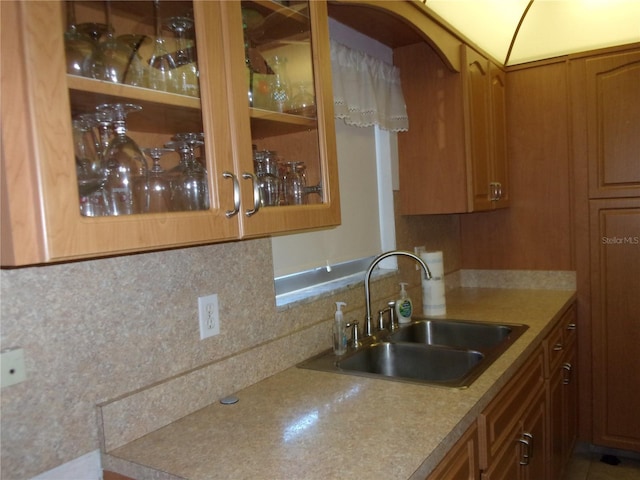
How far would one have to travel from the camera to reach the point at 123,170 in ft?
2.95

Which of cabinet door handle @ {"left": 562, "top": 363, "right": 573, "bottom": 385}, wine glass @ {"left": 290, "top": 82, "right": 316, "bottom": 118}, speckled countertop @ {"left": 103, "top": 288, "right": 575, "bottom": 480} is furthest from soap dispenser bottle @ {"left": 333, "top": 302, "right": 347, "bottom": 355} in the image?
cabinet door handle @ {"left": 562, "top": 363, "right": 573, "bottom": 385}

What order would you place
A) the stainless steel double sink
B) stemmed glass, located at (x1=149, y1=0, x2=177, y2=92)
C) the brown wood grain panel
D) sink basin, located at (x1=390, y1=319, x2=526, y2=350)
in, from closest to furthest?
stemmed glass, located at (x1=149, y1=0, x2=177, y2=92), the stainless steel double sink, sink basin, located at (x1=390, y1=319, x2=526, y2=350), the brown wood grain panel

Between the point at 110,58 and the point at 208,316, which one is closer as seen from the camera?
the point at 110,58

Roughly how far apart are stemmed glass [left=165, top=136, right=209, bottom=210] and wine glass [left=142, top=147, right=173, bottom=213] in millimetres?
14

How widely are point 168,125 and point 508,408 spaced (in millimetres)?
1247

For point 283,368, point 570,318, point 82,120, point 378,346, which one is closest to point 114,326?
point 82,120

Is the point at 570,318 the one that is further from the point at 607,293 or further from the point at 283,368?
the point at 283,368

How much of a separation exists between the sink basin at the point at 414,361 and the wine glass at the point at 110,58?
1.10m

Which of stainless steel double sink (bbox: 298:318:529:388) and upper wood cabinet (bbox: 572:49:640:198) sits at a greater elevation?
upper wood cabinet (bbox: 572:49:640:198)

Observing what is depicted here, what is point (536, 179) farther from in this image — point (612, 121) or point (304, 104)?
point (304, 104)

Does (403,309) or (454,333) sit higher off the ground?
(403,309)

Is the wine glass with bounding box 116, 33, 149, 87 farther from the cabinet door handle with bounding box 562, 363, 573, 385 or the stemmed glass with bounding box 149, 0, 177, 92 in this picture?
the cabinet door handle with bounding box 562, 363, 573, 385

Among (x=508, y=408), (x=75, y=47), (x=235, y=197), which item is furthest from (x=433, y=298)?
(x=75, y=47)

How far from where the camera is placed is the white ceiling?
2484 millimetres
